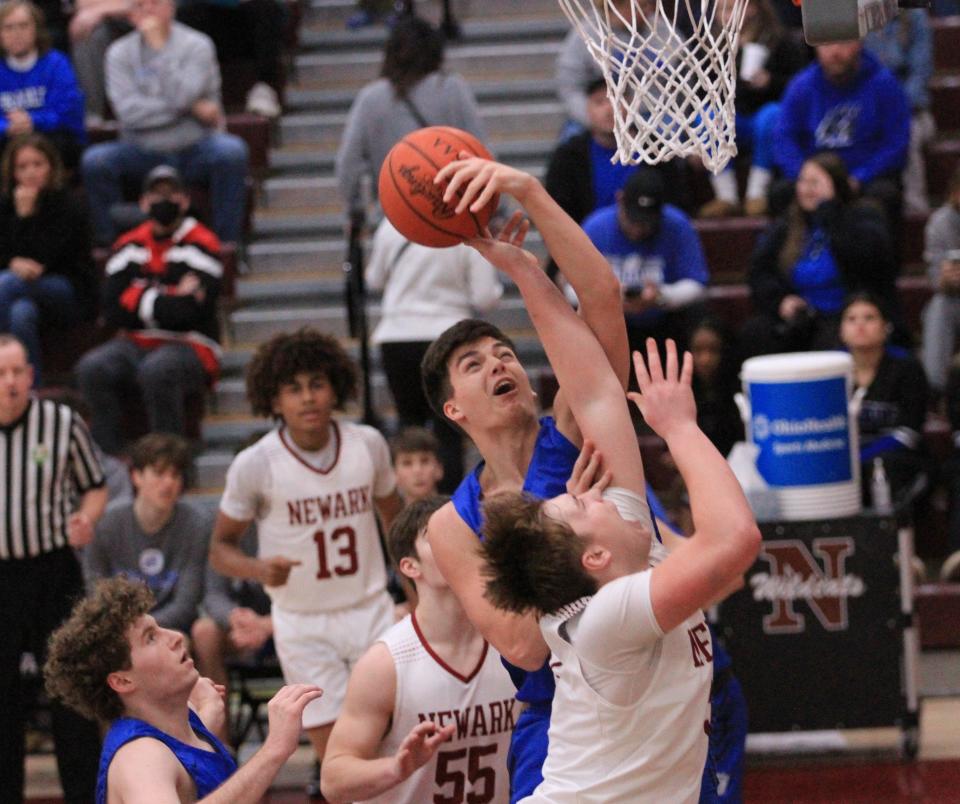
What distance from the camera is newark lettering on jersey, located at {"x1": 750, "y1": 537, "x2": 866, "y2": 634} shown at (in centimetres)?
656

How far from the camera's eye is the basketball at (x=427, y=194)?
3.84 meters

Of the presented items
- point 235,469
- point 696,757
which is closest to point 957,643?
point 235,469

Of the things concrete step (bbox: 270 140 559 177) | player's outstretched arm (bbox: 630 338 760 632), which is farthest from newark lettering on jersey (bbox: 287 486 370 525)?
concrete step (bbox: 270 140 559 177)

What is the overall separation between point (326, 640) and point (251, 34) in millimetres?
5429

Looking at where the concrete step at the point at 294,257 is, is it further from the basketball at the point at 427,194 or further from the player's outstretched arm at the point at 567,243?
the player's outstretched arm at the point at 567,243

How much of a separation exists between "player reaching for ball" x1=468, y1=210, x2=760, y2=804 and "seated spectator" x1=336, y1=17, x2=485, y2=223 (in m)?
5.07

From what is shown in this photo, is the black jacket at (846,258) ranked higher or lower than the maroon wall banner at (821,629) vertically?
higher

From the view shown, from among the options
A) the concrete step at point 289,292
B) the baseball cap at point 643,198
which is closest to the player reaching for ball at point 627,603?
the baseball cap at point 643,198

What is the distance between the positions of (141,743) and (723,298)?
582cm

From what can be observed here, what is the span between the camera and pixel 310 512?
6.18 m

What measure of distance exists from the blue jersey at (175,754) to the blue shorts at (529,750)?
0.63 m

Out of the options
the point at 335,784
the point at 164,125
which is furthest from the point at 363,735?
the point at 164,125

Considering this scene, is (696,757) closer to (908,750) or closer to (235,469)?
(235,469)

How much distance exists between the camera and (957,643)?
764cm
